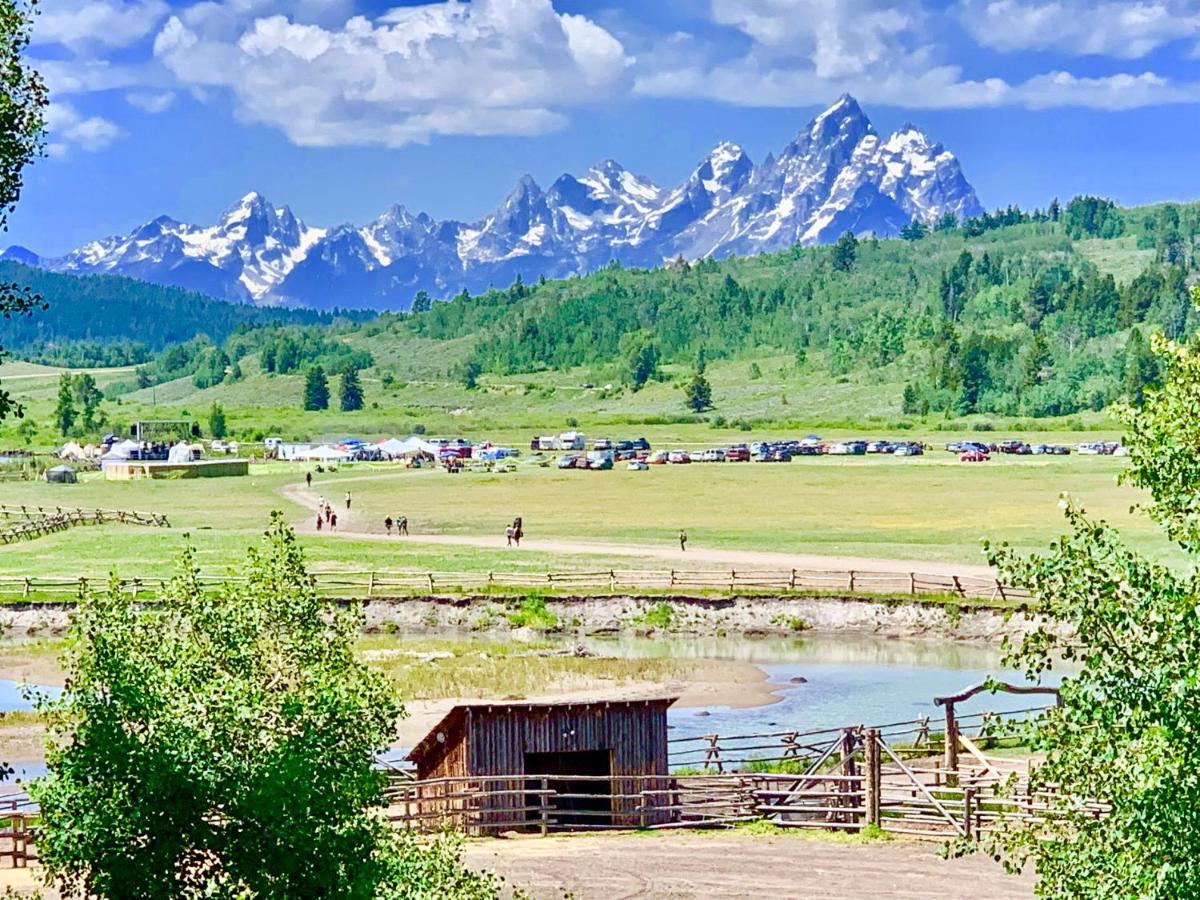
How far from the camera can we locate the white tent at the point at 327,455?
181875 mm

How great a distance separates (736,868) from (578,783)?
6145 millimetres

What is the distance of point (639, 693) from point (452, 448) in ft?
407

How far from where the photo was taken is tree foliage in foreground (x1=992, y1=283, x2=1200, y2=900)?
15.6 meters

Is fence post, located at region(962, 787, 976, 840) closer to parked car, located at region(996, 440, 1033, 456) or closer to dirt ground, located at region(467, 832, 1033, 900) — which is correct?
dirt ground, located at region(467, 832, 1033, 900)

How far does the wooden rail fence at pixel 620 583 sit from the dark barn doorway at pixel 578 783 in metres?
30.6

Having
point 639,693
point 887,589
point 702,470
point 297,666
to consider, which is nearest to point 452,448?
point 702,470

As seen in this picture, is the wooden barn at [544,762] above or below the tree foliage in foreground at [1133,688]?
below

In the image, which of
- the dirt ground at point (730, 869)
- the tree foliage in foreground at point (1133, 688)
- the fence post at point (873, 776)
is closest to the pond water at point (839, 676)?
the fence post at point (873, 776)

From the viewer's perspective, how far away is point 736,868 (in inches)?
1352

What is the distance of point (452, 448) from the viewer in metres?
178

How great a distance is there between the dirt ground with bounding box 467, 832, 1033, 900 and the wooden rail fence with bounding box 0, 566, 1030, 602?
32641 mm

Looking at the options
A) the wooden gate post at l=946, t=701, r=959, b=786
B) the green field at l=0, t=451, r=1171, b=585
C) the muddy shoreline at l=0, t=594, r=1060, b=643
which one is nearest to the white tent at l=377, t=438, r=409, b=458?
the green field at l=0, t=451, r=1171, b=585

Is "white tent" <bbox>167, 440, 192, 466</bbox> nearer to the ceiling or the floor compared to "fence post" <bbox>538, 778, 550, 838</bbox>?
nearer to the ceiling

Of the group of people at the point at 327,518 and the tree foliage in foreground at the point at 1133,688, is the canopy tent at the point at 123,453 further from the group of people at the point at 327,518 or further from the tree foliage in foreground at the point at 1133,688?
the tree foliage in foreground at the point at 1133,688
